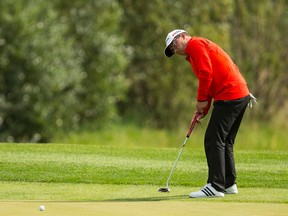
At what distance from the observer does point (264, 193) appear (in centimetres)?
967

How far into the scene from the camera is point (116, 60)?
2494 cm

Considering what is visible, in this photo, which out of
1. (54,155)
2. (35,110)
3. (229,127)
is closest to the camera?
(229,127)

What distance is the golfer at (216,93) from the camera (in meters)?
9.31

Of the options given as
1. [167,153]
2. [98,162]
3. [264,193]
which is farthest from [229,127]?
[167,153]

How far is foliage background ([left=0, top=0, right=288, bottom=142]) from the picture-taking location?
23.0 metres

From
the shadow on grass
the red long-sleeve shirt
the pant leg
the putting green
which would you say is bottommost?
the putting green

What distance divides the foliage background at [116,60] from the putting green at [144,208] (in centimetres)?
1403

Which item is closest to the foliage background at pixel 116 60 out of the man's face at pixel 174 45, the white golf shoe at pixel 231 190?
the white golf shoe at pixel 231 190

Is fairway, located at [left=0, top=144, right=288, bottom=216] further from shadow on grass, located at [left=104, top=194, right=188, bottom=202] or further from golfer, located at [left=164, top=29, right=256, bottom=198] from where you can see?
golfer, located at [left=164, top=29, right=256, bottom=198]

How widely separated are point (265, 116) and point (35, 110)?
5.64 meters

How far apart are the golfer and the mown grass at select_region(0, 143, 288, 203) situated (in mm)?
364

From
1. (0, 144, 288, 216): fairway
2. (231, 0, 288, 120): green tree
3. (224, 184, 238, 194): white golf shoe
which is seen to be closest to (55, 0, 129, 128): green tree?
(231, 0, 288, 120): green tree

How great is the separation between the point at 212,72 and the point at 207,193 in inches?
46.1

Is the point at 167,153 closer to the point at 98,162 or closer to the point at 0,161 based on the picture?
the point at 98,162
